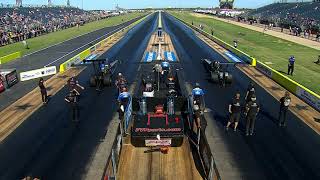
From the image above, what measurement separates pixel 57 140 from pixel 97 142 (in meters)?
1.72

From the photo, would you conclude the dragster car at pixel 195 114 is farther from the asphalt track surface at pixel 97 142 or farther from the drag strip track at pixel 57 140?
the drag strip track at pixel 57 140

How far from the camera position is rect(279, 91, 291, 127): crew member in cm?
1373

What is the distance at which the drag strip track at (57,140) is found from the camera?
36.5 feet

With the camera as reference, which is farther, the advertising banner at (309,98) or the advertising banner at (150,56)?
the advertising banner at (150,56)

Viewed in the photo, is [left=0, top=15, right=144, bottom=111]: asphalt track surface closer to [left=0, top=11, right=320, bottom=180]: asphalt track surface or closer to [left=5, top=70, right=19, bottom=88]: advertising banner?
[left=5, top=70, right=19, bottom=88]: advertising banner

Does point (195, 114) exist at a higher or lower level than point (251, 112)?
lower

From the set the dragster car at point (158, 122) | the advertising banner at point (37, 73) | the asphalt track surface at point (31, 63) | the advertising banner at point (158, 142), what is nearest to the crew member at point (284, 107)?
the dragster car at point (158, 122)

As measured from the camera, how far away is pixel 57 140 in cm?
1341

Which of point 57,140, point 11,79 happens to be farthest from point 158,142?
point 11,79

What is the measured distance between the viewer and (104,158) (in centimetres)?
1178

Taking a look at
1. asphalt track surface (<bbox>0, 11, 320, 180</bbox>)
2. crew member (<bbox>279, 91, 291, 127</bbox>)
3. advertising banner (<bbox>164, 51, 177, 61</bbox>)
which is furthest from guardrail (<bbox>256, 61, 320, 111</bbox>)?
advertising banner (<bbox>164, 51, 177, 61</bbox>)

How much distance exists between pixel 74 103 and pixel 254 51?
96.7 feet

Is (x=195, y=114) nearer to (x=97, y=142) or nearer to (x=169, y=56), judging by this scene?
(x=97, y=142)

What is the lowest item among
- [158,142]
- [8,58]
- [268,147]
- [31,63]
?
[268,147]
